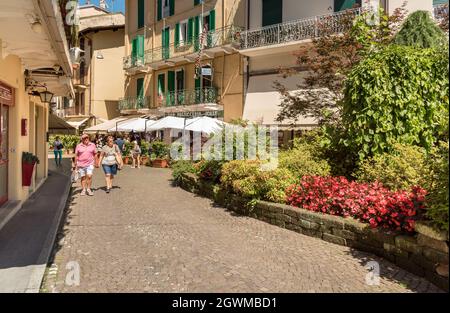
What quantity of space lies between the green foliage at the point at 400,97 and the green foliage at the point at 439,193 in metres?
1.93

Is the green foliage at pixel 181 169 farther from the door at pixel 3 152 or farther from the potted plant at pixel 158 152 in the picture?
the potted plant at pixel 158 152

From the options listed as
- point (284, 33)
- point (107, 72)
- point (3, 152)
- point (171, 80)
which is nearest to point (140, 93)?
point (171, 80)

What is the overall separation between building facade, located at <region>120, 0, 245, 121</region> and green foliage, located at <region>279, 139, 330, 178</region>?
12194 mm

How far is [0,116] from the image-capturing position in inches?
325

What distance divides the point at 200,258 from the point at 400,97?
4.72 meters

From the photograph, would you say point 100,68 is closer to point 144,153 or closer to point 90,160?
point 144,153

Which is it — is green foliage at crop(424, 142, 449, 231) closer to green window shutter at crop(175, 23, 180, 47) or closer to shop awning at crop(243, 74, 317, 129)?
shop awning at crop(243, 74, 317, 129)

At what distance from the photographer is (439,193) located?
479cm

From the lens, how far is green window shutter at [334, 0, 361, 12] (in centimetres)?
1670

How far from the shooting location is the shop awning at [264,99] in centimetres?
1888

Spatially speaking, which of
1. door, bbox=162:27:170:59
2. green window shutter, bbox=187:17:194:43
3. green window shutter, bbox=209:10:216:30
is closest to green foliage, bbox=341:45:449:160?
green window shutter, bbox=209:10:216:30

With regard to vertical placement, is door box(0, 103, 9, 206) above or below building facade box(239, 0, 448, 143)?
below
